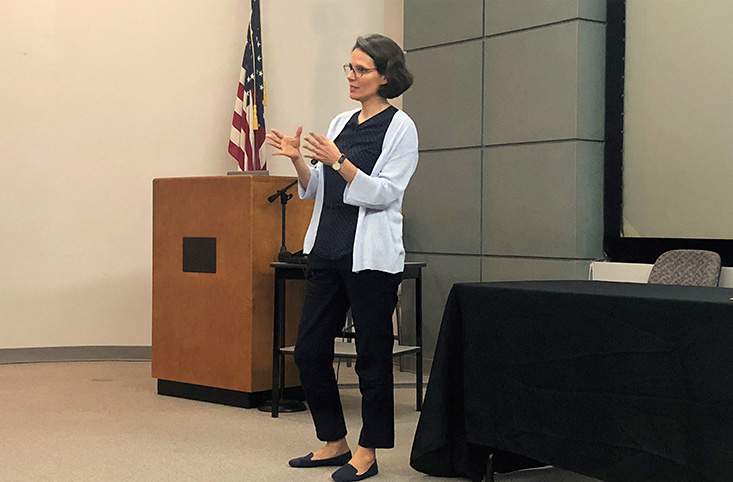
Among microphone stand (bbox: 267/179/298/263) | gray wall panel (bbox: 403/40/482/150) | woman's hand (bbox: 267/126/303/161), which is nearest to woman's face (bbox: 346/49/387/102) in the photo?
woman's hand (bbox: 267/126/303/161)

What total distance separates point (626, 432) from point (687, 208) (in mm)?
2431

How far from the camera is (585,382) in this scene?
2713mm

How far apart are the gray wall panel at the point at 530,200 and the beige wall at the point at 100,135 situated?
1951mm

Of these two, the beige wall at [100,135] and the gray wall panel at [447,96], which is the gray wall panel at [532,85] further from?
the beige wall at [100,135]

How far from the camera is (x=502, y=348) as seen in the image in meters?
2.97

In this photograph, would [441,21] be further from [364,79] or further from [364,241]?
[364,241]

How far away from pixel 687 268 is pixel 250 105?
3.25 meters

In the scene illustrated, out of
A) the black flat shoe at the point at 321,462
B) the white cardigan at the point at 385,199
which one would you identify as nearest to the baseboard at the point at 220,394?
the black flat shoe at the point at 321,462

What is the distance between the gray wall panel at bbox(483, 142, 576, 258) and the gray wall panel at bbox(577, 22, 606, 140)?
16 cm

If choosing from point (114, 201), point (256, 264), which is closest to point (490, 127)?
point (256, 264)

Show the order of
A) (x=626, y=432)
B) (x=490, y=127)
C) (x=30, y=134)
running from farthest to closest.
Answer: (x=30, y=134) → (x=490, y=127) → (x=626, y=432)

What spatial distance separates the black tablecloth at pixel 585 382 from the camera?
2.43m

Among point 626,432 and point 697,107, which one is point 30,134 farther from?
point 626,432

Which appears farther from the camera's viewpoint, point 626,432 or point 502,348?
point 502,348
